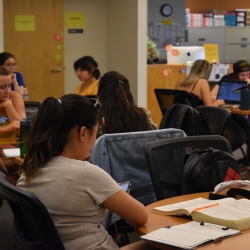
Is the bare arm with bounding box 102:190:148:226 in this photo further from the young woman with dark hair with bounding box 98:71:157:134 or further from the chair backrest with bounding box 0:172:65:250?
the young woman with dark hair with bounding box 98:71:157:134

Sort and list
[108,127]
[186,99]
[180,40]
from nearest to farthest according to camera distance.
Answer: [108,127] → [186,99] → [180,40]

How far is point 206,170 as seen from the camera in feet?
8.07

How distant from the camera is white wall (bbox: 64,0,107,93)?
8617 mm

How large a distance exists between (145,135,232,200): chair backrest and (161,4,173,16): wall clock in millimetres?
8022

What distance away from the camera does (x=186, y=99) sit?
18.1 ft

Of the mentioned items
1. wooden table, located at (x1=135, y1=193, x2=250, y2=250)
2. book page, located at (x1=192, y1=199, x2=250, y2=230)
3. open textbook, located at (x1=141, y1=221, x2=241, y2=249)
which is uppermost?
book page, located at (x1=192, y1=199, x2=250, y2=230)

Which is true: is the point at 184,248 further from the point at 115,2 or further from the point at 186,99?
the point at 115,2

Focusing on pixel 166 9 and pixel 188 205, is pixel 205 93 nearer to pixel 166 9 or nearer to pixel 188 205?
pixel 188 205

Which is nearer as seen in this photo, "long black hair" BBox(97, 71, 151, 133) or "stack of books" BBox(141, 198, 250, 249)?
"stack of books" BBox(141, 198, 250, 249)

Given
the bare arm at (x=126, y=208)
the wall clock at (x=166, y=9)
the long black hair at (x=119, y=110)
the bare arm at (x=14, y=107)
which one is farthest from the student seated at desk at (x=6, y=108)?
the wall clock at (x=166, y=9)

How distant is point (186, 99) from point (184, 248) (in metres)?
3.90

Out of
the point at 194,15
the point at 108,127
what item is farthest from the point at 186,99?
the point at 194,15

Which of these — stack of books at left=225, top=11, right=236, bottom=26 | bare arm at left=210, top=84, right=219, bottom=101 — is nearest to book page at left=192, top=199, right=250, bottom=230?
bare arm at left=210, top=84, right=219, bottom=101

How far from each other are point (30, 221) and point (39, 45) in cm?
666
